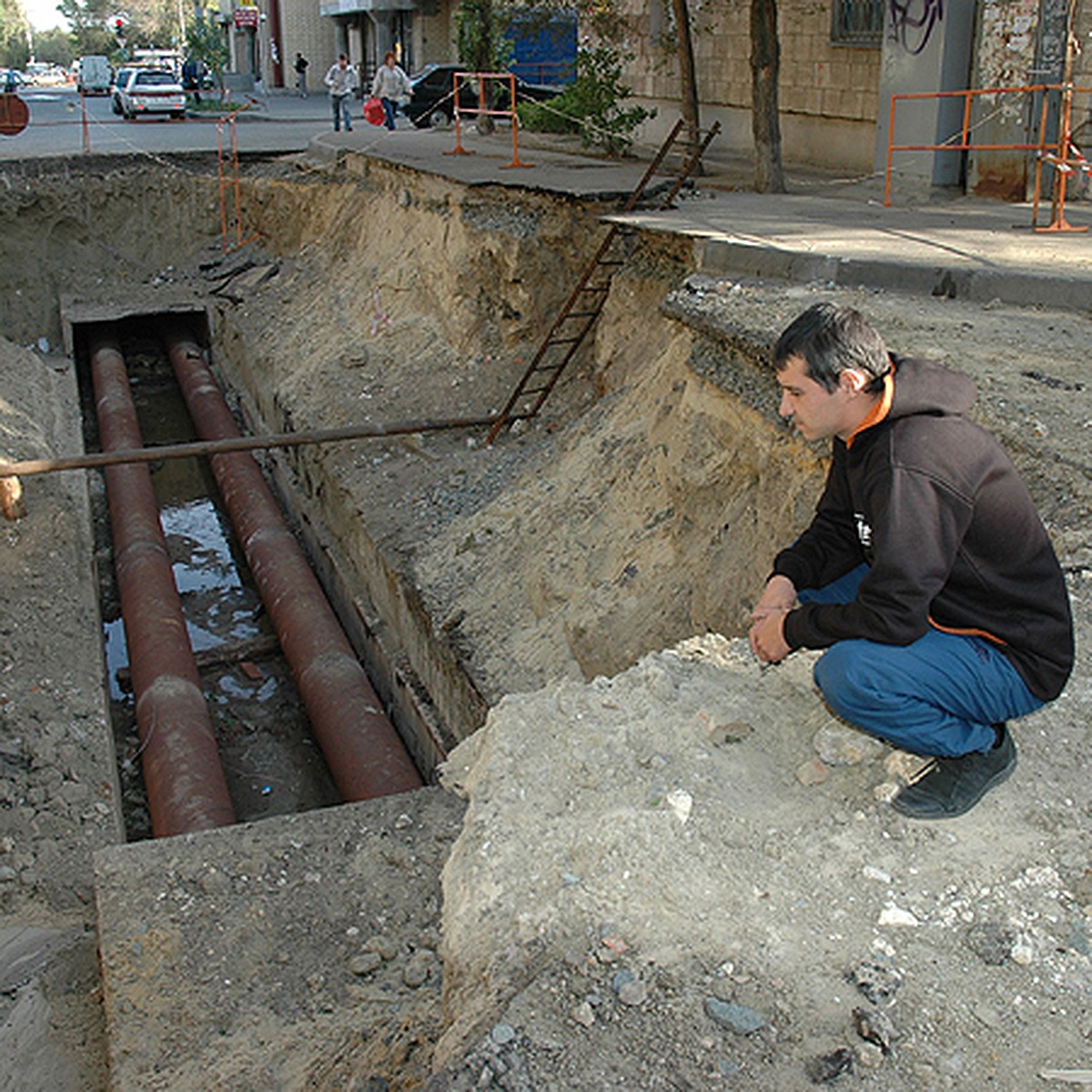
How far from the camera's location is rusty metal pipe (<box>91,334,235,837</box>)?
7.65 meters

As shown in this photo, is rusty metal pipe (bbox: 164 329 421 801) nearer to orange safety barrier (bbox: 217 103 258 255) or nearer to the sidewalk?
the sidewalk

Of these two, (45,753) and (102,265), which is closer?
(45,753)

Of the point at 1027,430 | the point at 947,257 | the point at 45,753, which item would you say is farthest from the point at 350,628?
the point at 1027,430

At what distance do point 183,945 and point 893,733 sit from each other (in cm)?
281

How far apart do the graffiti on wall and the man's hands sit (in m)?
11.2

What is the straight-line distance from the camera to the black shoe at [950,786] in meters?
3.29

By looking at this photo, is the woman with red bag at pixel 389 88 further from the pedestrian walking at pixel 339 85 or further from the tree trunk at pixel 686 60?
the tree trunk at pixel 686 60

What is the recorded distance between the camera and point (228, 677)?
10664mm

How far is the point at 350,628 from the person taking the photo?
1103 centimetres

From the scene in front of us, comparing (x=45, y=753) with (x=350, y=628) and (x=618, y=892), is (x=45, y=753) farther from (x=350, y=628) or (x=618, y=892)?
(x=618, y=892)

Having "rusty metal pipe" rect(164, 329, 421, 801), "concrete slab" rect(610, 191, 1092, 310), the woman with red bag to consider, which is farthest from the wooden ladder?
the woman with red bag

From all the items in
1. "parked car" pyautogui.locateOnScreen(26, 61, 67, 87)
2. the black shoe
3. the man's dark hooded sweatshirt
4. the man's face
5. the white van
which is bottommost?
the black shoe

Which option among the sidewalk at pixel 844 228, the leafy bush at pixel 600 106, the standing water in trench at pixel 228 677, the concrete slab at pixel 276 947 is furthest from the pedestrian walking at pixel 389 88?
the concrete slab at pixel 276 947

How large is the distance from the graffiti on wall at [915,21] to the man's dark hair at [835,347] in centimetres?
1126
